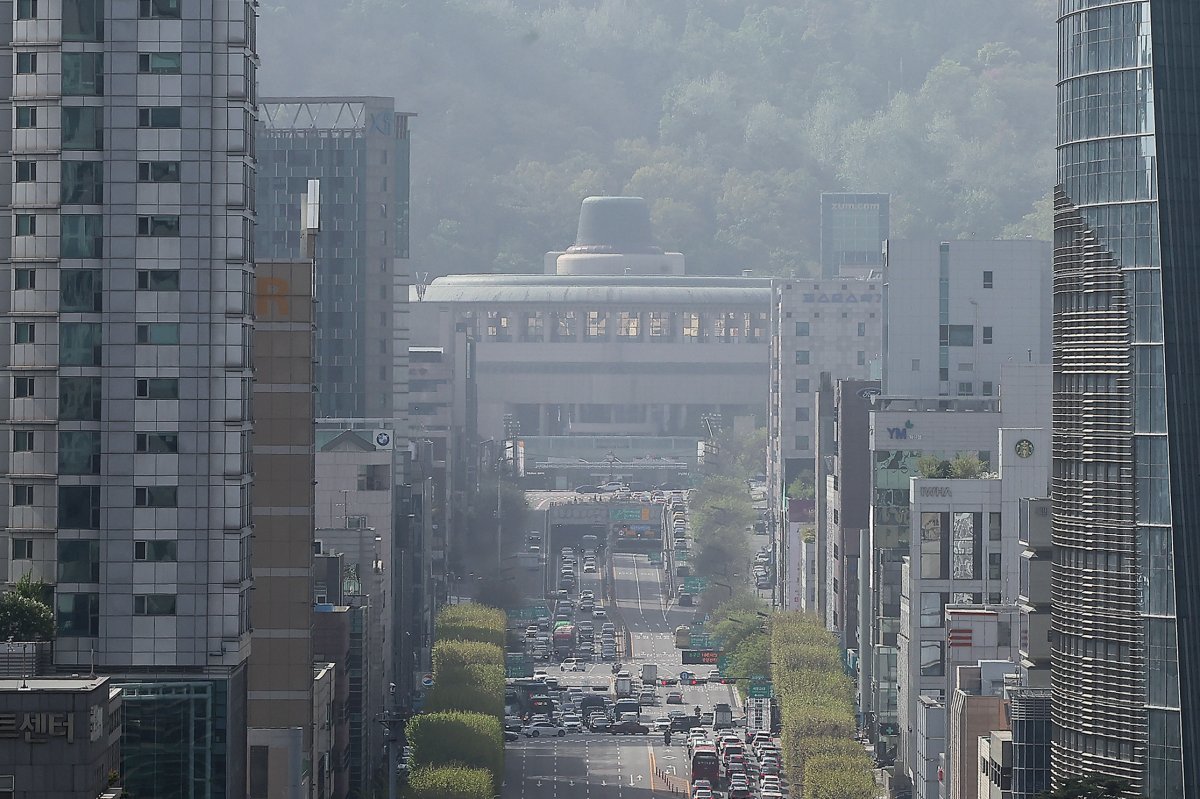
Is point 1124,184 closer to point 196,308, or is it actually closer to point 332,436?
point 196,308

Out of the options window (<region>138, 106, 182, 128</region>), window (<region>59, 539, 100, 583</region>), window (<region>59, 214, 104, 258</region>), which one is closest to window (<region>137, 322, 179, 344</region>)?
window (<region>59, 214, 104, 258</region>)

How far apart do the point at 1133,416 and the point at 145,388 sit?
30.3 meters

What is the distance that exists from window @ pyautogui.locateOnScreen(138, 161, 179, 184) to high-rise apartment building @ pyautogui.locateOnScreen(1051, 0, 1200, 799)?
2883 centimetres

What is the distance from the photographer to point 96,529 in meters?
75.3

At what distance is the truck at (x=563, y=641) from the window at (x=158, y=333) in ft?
352

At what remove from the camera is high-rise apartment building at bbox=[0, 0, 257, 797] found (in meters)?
75.1

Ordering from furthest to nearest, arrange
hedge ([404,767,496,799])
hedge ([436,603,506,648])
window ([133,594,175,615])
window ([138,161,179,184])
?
hedge ([436,603,506,648]) < hedge ([404,767,496,799]) < window ([138,161,179,184]) < window ([133,594,175,615])

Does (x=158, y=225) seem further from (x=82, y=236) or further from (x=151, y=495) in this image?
(x=151, y=495)

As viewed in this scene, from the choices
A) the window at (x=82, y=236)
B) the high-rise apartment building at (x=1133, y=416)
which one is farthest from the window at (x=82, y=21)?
the high-rise apartment building at (x=1133, y=416)

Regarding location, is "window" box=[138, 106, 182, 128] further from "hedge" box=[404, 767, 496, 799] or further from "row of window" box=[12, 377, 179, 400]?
"hedge" box=[404, 767, 496, 799]

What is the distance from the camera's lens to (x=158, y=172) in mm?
75500

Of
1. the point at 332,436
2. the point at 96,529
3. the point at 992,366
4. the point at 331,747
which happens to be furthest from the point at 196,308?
the point at 992,366

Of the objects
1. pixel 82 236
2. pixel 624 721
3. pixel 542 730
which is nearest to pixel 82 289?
pixel 82 236

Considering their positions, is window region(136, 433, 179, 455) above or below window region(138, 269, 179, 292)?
below
